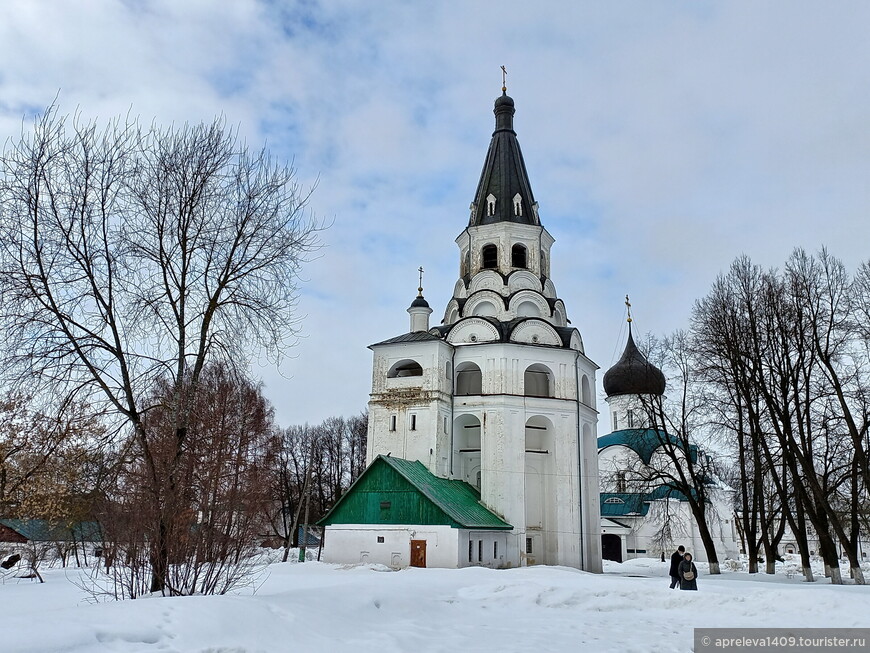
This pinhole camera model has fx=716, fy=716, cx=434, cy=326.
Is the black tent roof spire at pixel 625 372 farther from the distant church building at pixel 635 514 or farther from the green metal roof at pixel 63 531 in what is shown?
the green metal roof at pixel 63 531

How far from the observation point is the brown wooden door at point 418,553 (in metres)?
27.6

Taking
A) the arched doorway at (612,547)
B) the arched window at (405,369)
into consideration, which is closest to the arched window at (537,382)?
the arched window at (405,369)

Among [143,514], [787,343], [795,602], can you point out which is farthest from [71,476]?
[787,343]

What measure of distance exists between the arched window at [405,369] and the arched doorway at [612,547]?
20.8m

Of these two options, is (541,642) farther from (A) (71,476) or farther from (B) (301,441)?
(B) (301,441)

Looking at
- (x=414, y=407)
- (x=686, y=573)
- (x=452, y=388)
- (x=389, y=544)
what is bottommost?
(x=389, y=544)

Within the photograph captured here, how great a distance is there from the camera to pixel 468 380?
121ft

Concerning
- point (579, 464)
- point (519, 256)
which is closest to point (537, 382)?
point (579, 464)

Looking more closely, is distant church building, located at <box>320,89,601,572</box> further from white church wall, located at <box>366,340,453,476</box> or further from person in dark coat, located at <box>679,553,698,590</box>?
person in dark coat, located at <box>679,553,698,590</box>

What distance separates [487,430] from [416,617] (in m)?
21.0

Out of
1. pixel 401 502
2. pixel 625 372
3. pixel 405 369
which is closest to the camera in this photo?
pixel 401 502

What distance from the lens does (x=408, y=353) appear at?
3416 cm

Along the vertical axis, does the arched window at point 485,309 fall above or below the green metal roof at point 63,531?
above

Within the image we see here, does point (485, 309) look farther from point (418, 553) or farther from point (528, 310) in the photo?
point (418, 553)
